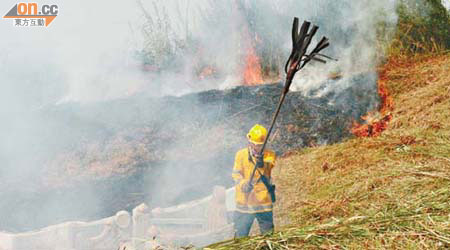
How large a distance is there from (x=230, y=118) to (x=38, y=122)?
4.98 m

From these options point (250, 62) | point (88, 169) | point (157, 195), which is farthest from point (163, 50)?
point (157, 195)

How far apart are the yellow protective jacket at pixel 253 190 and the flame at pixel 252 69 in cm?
832

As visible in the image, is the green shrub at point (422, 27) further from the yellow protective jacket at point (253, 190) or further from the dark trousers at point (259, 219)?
the dark trousers at point (259, 219)

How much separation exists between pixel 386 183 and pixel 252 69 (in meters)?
9.19

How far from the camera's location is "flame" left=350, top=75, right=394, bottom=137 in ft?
30.5

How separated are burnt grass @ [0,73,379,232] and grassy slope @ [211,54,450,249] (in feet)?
4.34

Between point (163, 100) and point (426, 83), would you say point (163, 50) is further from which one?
point (426, 83)

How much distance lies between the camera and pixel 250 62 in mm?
13859

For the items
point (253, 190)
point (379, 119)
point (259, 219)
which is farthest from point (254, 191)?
point (379, 119)

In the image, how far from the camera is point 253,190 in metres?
5.11

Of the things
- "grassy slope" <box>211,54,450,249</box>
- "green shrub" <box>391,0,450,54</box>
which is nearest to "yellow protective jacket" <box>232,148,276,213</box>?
"grassy slope" <box>211,54,450,249</box>

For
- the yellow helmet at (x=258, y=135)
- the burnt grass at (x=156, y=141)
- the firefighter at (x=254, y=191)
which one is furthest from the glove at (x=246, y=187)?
the burnt grass at (x=156, y=141)

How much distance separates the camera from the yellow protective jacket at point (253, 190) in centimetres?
507

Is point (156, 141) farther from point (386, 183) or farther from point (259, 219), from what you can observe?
point (386, 183)
